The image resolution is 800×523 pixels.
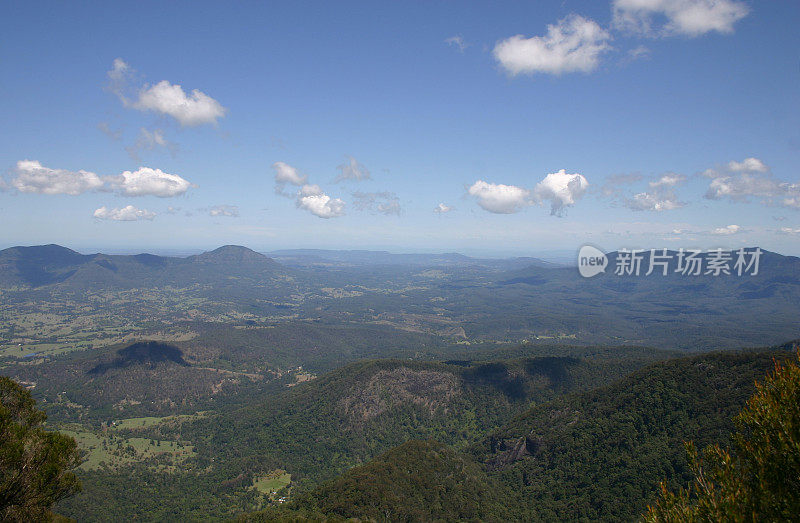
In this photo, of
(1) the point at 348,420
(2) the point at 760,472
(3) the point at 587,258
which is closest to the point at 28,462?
(2) the point at 760,472

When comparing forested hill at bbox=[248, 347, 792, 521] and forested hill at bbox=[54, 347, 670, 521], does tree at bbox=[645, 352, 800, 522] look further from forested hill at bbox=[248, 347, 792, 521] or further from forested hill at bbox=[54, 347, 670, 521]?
forested hill at bbox=[54, 347, 670, 521]

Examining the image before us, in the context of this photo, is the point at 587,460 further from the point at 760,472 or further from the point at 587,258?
the point at 760,472

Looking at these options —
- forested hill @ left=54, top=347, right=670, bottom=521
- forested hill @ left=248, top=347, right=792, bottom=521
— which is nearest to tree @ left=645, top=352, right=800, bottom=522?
forested hill @ left=248, top=347, right=792, bottom=521

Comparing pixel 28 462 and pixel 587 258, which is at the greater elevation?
pixel 587 258

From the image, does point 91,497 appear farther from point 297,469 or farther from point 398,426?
point 398,426

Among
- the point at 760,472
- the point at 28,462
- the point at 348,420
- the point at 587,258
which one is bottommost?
the point at 348,420

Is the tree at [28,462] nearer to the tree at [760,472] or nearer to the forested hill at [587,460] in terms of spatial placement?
the tree at [760,472]

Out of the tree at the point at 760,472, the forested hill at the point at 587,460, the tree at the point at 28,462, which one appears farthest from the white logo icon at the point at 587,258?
the tree at the point at 28,462
